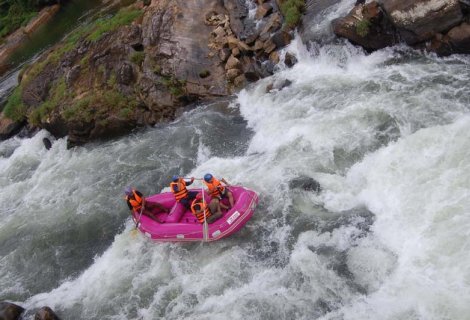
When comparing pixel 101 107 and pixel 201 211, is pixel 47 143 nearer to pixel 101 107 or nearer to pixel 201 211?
pixel 101 107

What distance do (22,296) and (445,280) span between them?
9066 mm

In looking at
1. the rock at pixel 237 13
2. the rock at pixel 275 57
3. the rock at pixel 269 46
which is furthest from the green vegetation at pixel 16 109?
the rock at pixel 275 57

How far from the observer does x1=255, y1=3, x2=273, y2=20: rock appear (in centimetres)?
1600

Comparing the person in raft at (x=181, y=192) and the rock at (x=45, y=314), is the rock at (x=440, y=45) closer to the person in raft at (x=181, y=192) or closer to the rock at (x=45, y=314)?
the person in raft at (x=181, y=192)

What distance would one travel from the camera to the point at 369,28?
41.1ft

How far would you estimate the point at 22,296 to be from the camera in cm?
1073

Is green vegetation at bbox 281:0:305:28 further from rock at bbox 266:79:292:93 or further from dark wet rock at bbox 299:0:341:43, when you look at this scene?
rock at bbox 266:79:292:93

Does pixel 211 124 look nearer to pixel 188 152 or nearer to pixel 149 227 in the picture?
pixel 188 152

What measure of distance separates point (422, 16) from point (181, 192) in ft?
24.5

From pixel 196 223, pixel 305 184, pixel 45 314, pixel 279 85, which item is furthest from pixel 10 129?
pixel 305 184

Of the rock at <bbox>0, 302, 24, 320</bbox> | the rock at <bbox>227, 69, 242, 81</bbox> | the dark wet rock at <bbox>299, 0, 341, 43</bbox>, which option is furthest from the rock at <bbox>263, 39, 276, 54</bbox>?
the rock at <bbox>0, 302, 24, 320</bbox>

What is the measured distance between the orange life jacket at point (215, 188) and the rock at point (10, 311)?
4.92 meters

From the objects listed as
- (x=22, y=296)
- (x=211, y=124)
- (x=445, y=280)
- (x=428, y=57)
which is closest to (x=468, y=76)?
Answer: (x=428, y=57)

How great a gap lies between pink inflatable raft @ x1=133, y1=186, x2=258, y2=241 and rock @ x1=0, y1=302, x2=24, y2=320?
3118 millimetres
